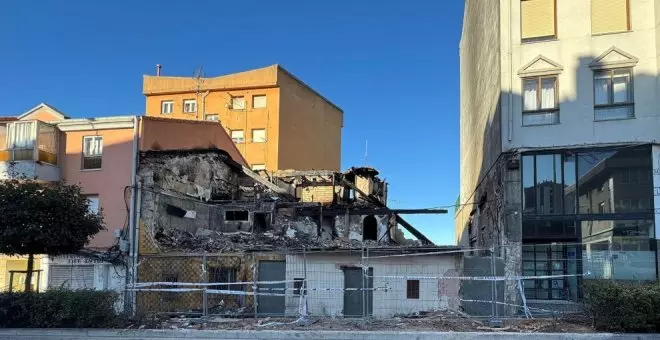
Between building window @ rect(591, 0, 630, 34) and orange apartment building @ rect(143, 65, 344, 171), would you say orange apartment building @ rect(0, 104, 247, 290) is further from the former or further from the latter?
orange apartment building @ rect(143, 65, 344, 171)

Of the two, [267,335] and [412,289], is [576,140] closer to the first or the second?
[412,289]

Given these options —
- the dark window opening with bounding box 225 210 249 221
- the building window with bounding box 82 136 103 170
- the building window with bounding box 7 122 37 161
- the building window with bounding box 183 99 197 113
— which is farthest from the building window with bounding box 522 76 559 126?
the building window with bounding box 183 99 197 113

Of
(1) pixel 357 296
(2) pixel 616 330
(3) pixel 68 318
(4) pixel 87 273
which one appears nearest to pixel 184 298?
(4) pixel 87 273

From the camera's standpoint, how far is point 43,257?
22.4 meters

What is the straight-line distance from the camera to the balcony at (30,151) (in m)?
23.0

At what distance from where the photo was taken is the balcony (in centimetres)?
2303

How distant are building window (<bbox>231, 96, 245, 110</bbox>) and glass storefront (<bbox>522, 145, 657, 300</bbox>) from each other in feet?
110

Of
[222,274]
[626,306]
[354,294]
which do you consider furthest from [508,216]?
[222,274]

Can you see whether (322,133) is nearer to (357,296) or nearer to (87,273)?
Result: (87,273)

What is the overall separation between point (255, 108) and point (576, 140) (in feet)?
110

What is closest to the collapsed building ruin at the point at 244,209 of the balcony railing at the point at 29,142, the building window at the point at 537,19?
the balcony railing at the point at 29,142

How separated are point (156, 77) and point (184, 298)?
3556 centimetres

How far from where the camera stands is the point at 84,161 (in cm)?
2409

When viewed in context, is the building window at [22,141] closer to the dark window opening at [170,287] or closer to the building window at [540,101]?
the dark window opening at [170,287]
